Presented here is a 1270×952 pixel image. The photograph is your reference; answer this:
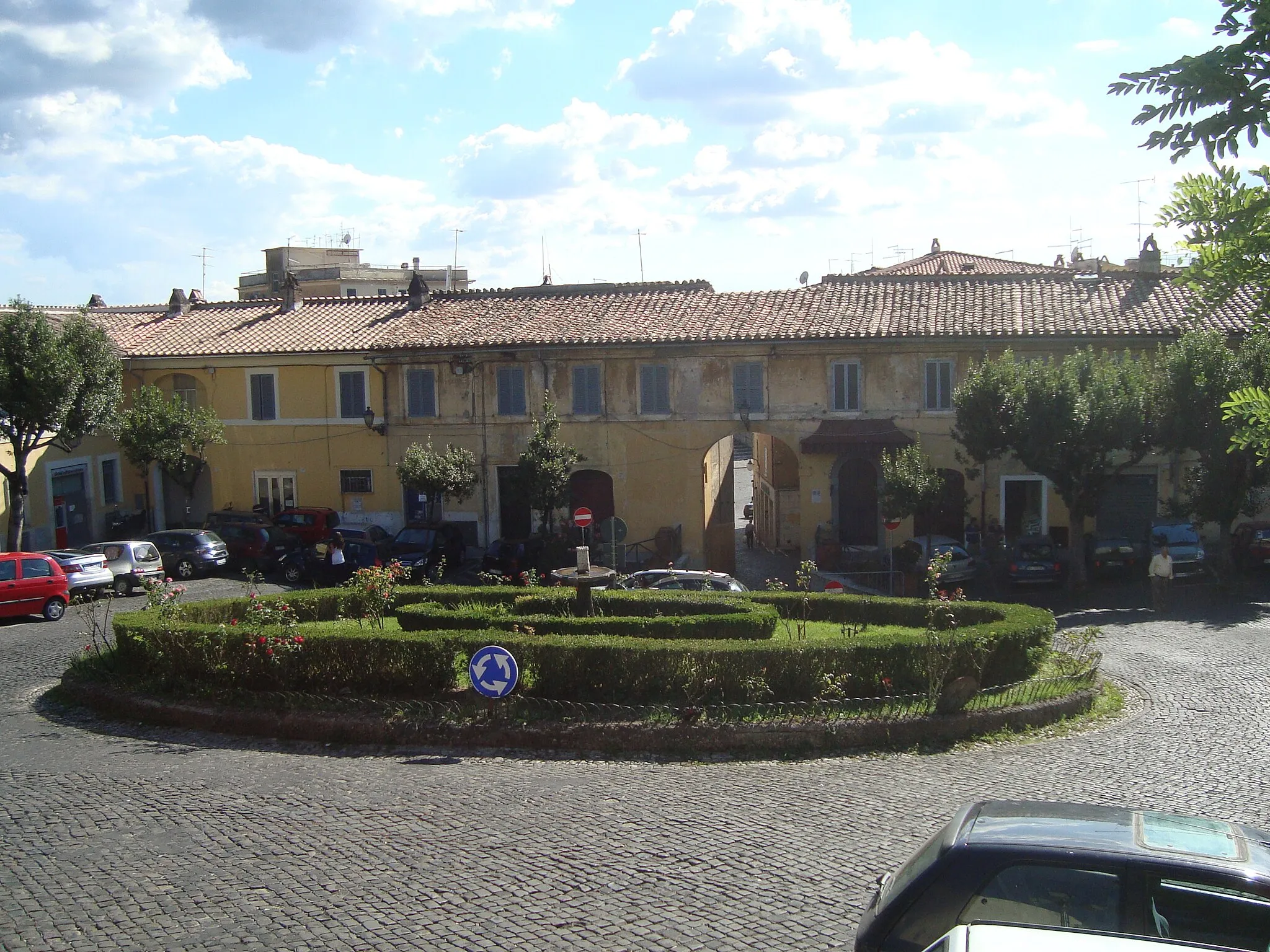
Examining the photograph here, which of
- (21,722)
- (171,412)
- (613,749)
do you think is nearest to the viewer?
(613,749)

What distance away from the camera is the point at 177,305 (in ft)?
133

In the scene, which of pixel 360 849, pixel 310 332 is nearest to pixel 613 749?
pixel 360 849

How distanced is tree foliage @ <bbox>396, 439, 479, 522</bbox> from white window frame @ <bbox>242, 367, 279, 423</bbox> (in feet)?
19.2

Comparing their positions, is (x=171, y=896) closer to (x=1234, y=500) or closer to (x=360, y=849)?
(x=360, y=849)

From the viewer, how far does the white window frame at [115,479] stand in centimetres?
3516

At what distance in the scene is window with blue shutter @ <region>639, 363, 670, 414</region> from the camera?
3269 centimetres

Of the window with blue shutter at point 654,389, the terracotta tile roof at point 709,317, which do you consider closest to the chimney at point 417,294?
the terracotta tile roof at point 709,317

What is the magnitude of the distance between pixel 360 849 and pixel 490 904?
1700 mm

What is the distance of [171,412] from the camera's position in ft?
107

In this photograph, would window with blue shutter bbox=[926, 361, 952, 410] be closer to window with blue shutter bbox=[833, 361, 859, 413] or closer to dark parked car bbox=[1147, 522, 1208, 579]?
window with blue shutter bbox=[833, 361, 859, 413]

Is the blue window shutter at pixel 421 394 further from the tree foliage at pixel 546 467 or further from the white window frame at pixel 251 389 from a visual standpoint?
the tree foliage at pixel 546 467

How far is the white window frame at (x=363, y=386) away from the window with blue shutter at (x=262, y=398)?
229 cm

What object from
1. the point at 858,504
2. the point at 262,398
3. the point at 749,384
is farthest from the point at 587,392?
the point at 262,398

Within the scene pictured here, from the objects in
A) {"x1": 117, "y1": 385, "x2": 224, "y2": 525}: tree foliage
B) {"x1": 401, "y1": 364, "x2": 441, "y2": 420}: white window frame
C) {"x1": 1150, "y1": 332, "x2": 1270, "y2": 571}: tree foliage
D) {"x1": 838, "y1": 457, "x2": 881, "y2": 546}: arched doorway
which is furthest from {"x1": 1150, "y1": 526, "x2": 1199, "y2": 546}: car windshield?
{"x1": 117, "y1": 385, "x2": 224, "y2": 525}: tree foliage
